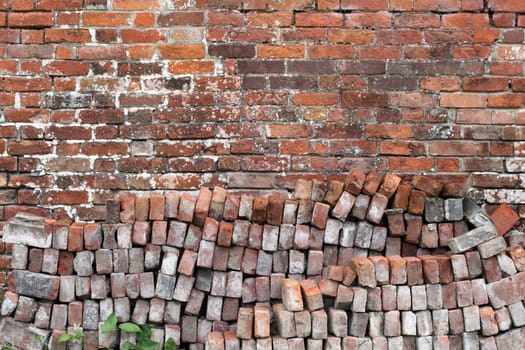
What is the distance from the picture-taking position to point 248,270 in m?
2.77

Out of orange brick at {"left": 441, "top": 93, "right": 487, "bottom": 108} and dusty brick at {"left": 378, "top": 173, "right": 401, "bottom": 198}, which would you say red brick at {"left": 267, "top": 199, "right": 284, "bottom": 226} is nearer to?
dusty brick at {"left": 378, "top": 173, "right": 401, "bottom": 198}

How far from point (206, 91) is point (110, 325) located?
4.39ft

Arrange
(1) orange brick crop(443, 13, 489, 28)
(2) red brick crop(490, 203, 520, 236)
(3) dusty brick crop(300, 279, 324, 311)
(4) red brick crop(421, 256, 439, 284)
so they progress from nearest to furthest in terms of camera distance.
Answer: (3) dusty brick crop(300, 279, 324, 311) → (4) red brick crop(421, 256, 439, 284) → (2) red brick crop(490, 203, 520, 236) → (1) orange brick crop(443, 13, 489, 28)

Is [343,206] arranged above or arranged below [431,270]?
above

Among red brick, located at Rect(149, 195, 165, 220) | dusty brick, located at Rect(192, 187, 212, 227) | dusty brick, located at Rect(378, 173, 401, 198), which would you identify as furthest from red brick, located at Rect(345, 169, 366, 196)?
red brick, located at Rect(149, 195, 165, 220)

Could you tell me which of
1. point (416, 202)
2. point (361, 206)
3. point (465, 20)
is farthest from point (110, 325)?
point (465, 20)

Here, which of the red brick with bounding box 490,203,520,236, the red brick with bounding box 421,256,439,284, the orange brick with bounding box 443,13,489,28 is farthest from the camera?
the orange brick with bounding box 443,13,489,28

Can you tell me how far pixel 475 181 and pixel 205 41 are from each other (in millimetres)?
1723

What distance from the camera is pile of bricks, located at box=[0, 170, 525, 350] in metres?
2.71

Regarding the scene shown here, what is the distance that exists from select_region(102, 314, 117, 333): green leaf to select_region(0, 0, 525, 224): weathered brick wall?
1.99 feet

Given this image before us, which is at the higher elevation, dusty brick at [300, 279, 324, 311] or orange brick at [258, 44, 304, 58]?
orange brick at [258, 44, 304, 58]

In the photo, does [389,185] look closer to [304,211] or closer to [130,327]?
[304,211]

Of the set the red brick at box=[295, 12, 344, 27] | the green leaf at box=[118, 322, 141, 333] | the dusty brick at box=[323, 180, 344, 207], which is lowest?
the green leaf at box=[118, 322, 141, 333]

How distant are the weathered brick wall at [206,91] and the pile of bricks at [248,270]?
9.2 inches
